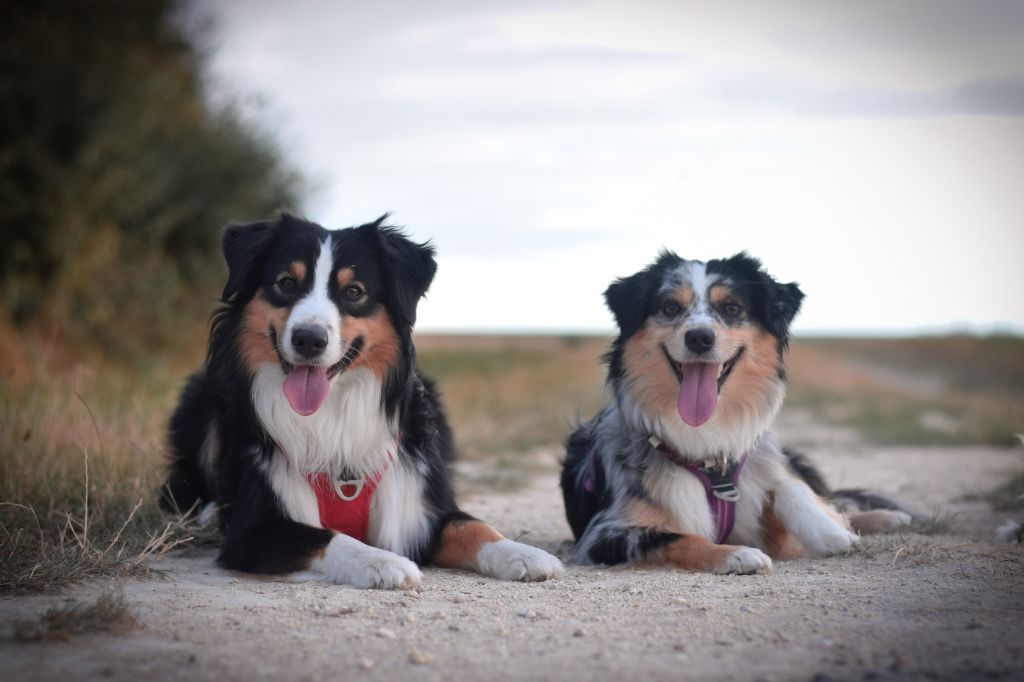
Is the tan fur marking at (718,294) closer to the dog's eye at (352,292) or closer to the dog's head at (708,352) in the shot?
the dog's head at (708,352)

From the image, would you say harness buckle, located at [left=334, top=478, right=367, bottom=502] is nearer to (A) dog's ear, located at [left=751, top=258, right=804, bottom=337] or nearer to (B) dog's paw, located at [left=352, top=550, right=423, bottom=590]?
(B) dog's paw, located at [left=352, top=550, right=423, bottom=590]

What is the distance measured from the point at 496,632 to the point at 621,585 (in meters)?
1.04

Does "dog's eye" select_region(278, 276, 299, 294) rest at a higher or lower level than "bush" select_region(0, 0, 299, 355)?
lower

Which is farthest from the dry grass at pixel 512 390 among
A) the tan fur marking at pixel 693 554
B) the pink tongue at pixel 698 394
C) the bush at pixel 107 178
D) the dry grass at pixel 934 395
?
the bush at pixel 107 178

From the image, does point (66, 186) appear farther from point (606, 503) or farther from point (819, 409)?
point (819, 409)

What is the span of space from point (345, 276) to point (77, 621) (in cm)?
208

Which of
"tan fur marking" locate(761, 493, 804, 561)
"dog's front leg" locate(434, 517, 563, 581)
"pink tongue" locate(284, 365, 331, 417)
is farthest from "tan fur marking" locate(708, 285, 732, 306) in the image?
"pink tongue" locate(284, 365, 331, 417)

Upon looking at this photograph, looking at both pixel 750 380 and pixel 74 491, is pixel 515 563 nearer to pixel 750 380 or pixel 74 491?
pixel 750 380

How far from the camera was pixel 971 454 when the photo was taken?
11680 mm

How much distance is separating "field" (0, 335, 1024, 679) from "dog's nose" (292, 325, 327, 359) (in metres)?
1.13

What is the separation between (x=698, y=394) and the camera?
5285mm

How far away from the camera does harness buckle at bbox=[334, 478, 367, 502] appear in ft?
16.5

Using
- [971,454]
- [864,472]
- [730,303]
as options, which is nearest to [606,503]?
[730,303]

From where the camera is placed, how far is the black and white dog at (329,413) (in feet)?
15.4
